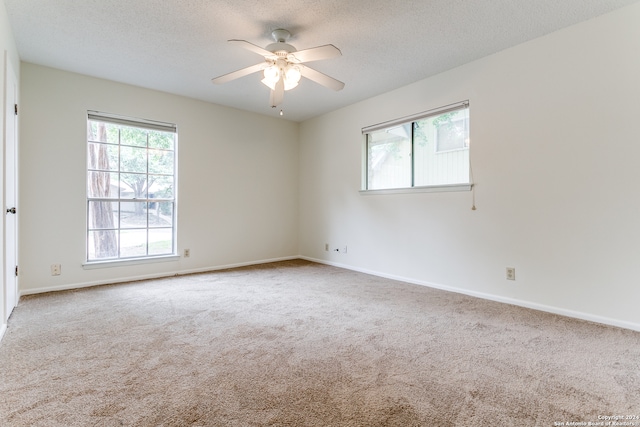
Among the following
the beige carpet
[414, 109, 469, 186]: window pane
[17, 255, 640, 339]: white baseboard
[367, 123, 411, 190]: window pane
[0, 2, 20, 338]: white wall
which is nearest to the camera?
the beige carpet

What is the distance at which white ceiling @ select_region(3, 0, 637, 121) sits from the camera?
7.85ft

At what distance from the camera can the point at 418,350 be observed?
206cm

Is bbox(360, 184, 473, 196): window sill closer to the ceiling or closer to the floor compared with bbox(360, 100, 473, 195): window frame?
closer to the floor

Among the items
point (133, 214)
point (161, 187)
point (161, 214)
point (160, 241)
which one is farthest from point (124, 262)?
point (161, 187)

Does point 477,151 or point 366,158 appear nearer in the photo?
point 477,151

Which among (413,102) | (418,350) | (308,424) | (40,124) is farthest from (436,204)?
(40,124)

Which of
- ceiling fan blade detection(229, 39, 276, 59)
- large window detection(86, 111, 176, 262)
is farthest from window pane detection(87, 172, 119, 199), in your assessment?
ceiling fan blade detection(229, 39, 276, 59)

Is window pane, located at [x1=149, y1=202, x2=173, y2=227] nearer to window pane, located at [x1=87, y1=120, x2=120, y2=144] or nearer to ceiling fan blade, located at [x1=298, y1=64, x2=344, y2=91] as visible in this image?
window pane, located at [x1=87, y1=120, x2=120, y2=144]

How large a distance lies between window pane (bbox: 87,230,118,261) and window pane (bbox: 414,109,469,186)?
3.95 m

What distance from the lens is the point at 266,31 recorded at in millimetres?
2721

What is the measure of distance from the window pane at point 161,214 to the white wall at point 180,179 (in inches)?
6.5

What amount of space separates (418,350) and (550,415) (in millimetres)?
758

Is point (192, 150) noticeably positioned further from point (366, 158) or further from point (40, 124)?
point (366, 158)

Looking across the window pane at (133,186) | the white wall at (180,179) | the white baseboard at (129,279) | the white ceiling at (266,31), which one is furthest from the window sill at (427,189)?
the window pane at (133,186)
